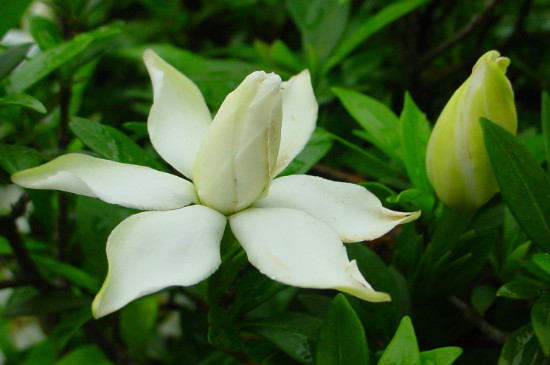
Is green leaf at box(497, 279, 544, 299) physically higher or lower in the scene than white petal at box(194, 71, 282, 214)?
lower

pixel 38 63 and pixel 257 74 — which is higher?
pixel 257 74

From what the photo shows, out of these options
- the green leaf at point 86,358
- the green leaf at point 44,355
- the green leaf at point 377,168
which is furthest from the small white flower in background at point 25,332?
the green leaf at point 377,168

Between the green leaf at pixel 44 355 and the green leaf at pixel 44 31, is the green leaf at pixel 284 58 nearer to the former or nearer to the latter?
the green leaf at pixel 44 31

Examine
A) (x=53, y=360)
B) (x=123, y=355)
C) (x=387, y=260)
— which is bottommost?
(x=53, y=360)

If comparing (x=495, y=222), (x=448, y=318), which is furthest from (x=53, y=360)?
(x=495, y=222)

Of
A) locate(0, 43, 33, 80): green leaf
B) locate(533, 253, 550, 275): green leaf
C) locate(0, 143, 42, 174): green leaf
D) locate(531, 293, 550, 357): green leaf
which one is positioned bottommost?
locate(531, 293, 550, 357): green leaf

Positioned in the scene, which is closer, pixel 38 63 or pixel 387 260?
pixel 38 63

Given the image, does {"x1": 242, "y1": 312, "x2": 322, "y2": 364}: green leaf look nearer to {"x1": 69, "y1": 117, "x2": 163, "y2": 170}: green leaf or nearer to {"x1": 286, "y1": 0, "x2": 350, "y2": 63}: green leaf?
{"x1": 69, "y1": 117, "x2": 163, "y2": 170}: green leaf

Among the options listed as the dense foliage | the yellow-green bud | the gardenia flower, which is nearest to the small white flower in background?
the dense foliage

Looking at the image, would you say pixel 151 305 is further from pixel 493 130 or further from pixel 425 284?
pixel 493 130
